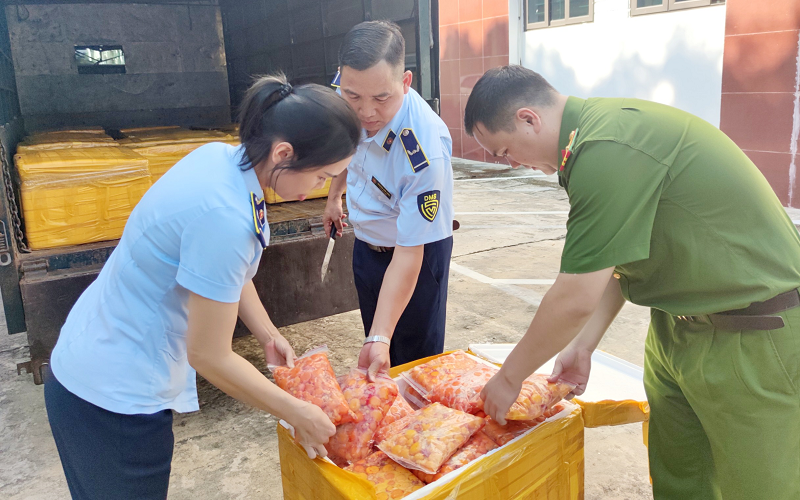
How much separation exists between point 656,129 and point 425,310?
4.06 ft

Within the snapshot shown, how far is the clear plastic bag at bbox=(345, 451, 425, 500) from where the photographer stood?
4.79 feet

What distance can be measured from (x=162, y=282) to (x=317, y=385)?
1.81 feet

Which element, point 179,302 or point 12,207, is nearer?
point 179,302

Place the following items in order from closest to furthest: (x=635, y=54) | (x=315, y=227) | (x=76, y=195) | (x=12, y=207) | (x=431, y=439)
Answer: (x=431, y=439) < (x=12, y=207) < (x=76, y=195) < (x=315, y=227) < (x=635, y=54)

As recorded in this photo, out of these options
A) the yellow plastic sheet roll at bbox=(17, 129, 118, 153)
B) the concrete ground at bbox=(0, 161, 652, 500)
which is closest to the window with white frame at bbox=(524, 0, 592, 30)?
the concrete ground at bbox=(0, 161, 652, 500)

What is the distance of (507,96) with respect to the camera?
1.42 m

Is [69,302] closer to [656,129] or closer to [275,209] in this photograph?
[275,209]

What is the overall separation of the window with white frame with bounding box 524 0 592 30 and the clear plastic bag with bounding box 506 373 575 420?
8496 millimetres

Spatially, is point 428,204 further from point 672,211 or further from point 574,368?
point 672,211

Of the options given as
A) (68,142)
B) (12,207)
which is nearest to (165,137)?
(68,142)

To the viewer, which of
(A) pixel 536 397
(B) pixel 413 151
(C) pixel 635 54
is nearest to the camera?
(A) pixel 536 397

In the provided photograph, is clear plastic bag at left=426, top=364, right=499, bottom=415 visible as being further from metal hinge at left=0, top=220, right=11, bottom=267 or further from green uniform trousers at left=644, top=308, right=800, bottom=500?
metal hinge at left=0, top=220, right=11, bottom=267

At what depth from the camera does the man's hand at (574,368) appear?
5.89 feet

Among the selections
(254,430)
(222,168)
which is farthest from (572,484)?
(254,430)
